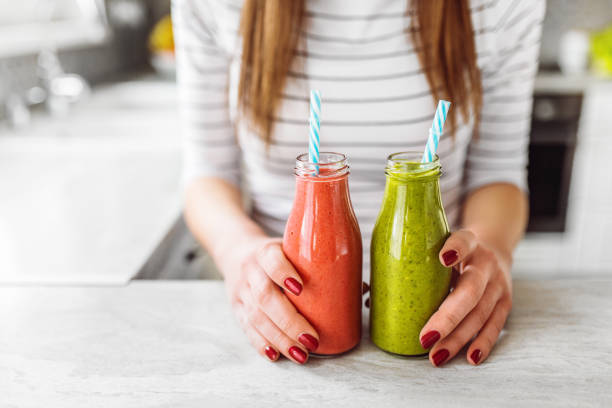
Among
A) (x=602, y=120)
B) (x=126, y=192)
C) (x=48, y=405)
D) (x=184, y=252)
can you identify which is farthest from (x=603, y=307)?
(x=602, y=120)

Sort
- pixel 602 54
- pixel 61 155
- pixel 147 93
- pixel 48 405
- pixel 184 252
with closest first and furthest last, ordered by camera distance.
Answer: pixel 48 405 → pixel 184 252 → pixel 61 155 → pixel 147 93 → pixel 602 54

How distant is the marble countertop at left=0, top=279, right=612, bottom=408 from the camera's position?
480 mm

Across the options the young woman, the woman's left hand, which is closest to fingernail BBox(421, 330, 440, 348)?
the woman's left hand

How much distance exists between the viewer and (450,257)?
476 millimetres

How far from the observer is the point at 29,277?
2.45 ft

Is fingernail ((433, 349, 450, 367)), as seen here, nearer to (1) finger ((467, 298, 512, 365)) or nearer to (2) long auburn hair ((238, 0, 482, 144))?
(1) finger ((467, 298, 512, 365))

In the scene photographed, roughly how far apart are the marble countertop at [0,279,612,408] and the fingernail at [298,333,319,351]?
0.02 m

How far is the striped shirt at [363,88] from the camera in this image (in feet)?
2.60

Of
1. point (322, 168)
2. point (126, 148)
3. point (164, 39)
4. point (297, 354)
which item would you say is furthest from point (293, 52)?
point (164, 39)

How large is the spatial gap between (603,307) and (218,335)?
0.45 metres

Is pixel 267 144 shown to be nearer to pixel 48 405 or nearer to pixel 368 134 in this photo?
pixel 368 134

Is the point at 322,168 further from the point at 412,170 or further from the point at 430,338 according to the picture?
the point at 430,338

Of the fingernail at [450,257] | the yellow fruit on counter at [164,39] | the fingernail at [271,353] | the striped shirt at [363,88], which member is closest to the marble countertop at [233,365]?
the fingernail at [271,353]

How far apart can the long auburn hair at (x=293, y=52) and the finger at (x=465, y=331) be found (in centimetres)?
33
